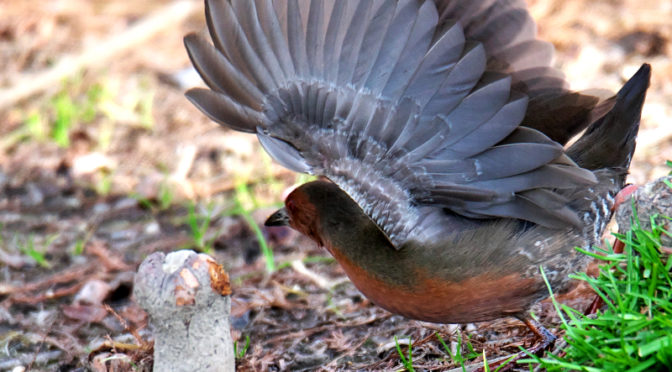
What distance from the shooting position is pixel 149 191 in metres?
6.10

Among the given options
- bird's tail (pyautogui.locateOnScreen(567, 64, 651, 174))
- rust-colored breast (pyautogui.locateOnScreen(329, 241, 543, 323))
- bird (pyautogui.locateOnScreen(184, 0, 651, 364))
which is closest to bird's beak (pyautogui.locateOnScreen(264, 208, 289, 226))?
bird (pyautogui.locateOnScreen(184, 0, 651, 364))

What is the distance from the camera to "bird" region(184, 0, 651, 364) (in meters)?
3.66

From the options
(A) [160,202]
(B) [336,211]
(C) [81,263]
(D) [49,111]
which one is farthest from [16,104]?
(B) [336,211]

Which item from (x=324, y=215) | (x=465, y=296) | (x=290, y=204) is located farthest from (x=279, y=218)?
(x=465, y=296)

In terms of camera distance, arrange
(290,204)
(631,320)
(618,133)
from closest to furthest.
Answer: (631,320) < (618,133) < (290,204)

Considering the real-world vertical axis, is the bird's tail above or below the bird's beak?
above

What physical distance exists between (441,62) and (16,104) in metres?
4.87

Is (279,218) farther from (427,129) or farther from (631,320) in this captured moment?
(631,320)

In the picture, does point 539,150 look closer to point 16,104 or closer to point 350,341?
point 350,341

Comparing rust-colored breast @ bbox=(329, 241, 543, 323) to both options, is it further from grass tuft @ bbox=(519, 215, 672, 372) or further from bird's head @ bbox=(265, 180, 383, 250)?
grass tuft @ bbox=(519, 215, 672, 372)

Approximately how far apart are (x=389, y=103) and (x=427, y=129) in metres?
0.20

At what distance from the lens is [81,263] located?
17.5 ft

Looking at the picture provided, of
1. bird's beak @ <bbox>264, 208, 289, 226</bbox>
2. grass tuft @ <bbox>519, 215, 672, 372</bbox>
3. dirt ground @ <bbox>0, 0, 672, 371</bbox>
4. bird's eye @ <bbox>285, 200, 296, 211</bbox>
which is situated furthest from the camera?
bird's beak @ <bbox>264, 208, 289, 226</bbox>

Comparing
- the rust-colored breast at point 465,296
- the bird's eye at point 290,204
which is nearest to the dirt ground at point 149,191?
the rust-colored breast at point 465,296
